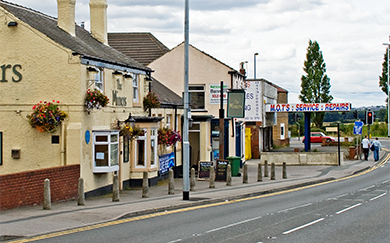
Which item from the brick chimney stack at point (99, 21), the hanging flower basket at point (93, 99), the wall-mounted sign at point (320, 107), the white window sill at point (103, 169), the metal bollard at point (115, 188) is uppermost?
the brick chimney stack at point (99, 21)

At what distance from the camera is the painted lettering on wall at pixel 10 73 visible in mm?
22625

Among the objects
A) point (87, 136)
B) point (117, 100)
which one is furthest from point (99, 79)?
point (87, 136)

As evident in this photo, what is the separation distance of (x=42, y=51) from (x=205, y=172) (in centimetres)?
1150

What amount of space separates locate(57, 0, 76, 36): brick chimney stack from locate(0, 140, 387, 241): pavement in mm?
7331

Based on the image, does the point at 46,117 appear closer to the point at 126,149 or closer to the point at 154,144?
the point at 126,149

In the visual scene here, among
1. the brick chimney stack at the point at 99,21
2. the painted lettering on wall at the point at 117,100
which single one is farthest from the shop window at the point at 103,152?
the brick chimney stack at the point at 99,21

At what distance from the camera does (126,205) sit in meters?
20.4

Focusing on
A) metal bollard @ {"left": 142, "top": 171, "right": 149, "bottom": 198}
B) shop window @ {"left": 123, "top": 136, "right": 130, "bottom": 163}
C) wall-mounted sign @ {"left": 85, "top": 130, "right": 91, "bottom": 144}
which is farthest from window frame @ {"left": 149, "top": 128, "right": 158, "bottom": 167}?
wall-mounted sign @ {"left": 85, "top": 130, "right": 91, "bottom": 144}

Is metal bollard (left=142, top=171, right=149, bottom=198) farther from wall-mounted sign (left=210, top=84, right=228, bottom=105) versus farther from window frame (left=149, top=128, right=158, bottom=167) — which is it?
wall-mounted sign (left=210, top=84, right=228, bottom=105)

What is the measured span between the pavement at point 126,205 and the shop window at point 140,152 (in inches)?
51.9

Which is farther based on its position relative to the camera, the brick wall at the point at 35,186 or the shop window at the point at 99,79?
the shop window at the point at 99,79

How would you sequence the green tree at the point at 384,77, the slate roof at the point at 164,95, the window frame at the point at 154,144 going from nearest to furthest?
the window frame at the point at 154,144, the slate roof at the point at 164,95, the green tree at the point at 384,77

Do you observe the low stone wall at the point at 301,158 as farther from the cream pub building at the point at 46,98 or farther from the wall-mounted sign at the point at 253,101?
the cream pub building at the point at 46,98

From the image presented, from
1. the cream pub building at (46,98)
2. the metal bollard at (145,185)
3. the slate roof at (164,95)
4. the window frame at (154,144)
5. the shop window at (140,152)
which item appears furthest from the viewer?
the slate roof at (164,95)
